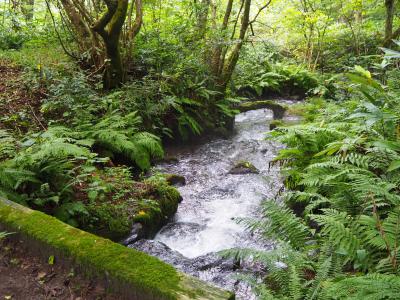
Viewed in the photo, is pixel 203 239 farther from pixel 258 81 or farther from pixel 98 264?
pixel 258 81

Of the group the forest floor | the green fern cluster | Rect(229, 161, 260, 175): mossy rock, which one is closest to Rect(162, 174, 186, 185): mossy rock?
Rect(229, 161, 260, 175): mossy rock

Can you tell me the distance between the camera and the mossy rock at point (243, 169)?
7.59 m

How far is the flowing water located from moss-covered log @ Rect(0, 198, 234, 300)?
56 cm

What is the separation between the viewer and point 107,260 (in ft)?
9.88

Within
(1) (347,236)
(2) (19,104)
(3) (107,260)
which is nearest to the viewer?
(3) (107,260)

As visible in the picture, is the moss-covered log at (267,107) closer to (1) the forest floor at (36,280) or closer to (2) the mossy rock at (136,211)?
(2) the mossy rock at (136,211)

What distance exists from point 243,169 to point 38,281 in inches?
201

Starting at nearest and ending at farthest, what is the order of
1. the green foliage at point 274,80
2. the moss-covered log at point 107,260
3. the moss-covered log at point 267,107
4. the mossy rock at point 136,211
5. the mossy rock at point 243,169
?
1. the moss-covered log at point 107,260
2. the mossy rock at point 136,211
3. the mossy rock at point 243,169
4. the moss-covered log at point 267,107
5. the green foliage at point 274,80

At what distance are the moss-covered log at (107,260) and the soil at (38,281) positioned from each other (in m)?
0.08

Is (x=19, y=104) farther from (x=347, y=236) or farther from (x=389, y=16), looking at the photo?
(x=389, y=16)

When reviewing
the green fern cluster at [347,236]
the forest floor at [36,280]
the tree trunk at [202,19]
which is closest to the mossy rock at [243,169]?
the green fern cluster at [347,236]

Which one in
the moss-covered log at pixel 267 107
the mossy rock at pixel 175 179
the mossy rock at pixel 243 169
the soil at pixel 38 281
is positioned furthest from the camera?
the moss-covered log at pixel 267 107

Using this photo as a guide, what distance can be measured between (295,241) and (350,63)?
12.5 meters

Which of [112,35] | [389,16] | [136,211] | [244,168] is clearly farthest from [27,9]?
[389,16]
